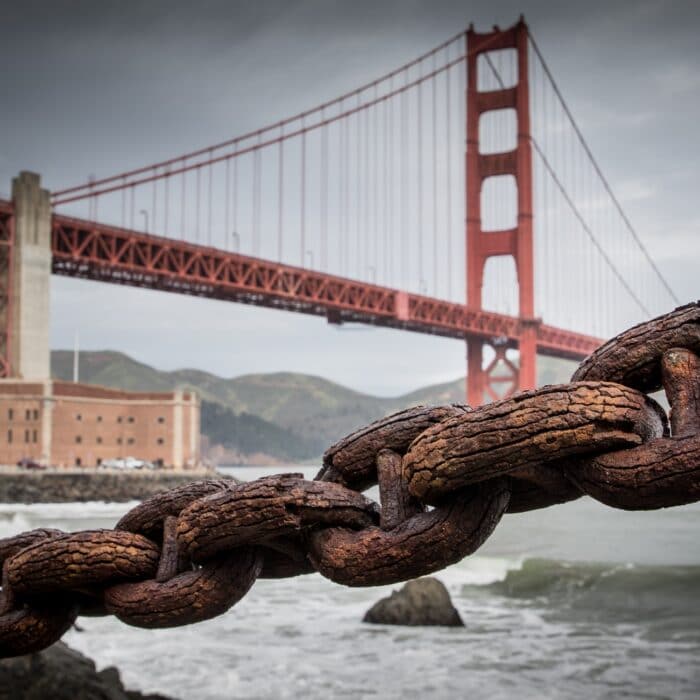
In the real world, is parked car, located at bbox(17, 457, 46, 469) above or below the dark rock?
above

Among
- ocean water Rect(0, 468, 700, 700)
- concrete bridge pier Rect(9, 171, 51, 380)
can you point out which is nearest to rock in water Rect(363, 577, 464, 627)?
ocean water Rect(0, 468, 700, 700)

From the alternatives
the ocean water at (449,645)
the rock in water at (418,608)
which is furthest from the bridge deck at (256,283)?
the rock in water at (418,608)

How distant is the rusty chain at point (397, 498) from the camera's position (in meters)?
0.86

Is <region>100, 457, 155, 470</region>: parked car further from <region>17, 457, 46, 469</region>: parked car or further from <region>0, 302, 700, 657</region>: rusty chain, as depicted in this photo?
<region>0, 302, 700, 657</region>: rusty chain

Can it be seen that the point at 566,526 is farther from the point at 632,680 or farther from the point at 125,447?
the point at 125,447

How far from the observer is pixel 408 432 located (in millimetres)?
991

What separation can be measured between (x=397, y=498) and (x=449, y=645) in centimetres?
766

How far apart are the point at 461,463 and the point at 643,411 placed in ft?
0.55

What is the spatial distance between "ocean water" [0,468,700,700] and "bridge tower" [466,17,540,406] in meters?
21.3

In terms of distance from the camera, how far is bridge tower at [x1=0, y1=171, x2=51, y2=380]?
32000 millimetres

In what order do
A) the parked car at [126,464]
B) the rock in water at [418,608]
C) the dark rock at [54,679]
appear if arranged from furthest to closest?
the parked car at [126,464]
the rock in water at [418,608]
the dark rock at [54,679]

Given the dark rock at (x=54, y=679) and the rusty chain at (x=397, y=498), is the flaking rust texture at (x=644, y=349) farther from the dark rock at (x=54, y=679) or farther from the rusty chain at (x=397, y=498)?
the dark rock at (x=54, y=679)

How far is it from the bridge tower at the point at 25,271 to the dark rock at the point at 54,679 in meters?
29.5

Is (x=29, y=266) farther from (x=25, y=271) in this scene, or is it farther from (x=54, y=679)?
(x=54, y=679)
